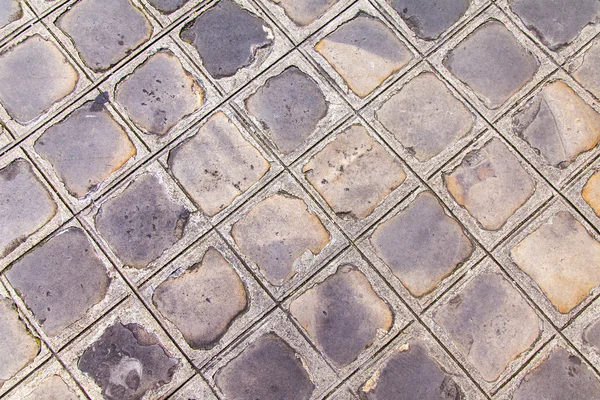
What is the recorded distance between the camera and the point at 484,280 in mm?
2402

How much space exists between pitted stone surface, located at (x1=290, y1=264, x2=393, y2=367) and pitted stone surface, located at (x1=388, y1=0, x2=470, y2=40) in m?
1.29

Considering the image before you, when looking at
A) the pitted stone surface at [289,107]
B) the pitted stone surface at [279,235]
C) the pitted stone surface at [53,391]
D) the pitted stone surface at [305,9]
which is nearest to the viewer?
the pitted stone surface at [53,391]

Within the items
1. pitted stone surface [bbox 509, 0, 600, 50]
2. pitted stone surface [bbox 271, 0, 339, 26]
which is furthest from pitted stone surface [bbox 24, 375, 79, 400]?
pitted stone surface [bbox 509, 0, 600, 50]

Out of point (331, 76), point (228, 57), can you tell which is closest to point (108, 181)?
point (228, 57)

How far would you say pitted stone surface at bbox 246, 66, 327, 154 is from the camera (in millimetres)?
2510

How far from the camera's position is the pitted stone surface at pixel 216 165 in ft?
8.07

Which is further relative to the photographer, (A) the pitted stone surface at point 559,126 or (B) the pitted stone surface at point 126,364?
(A) the pitted stone surface at point 559,126

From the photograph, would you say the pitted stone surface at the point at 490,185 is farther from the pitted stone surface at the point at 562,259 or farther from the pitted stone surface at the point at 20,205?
the pitted stone surface at the point at 20,205

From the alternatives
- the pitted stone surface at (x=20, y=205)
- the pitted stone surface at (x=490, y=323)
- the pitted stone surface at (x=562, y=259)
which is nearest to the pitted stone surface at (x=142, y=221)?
the pitted stone surface at (x=20, y=205)

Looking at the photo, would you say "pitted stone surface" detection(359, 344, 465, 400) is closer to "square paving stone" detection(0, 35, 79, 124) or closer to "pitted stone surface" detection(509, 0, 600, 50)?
"pitted stone surface" detection(509, 0, 600, 50)

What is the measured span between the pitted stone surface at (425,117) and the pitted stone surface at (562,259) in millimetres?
617

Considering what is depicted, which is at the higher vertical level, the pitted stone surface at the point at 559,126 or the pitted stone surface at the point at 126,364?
the pitted stone surface at the point at 126,364

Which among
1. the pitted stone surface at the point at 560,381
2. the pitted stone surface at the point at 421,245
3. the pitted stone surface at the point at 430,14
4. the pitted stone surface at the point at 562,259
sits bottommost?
the pitted stone surface at the point at 560,381

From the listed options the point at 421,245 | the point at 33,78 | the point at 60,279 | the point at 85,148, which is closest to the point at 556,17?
the point at 421,245
